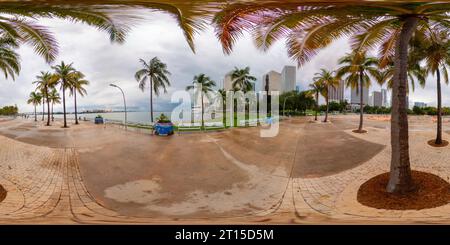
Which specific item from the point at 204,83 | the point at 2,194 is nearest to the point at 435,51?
the point at 204,83

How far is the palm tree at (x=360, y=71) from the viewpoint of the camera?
1.58 m

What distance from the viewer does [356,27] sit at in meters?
1.48

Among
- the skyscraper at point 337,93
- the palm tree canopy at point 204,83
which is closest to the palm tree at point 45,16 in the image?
the palm tree canopy at point 204,83

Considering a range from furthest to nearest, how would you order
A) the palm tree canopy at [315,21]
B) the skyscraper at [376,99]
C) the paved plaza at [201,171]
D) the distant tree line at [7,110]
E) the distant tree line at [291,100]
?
the skyscraper at [376,99]
the distant tree line at [291,100]
the distant tree line at [7,110]
the paved plaza at [201,171]
the palm tree canopy at [315,21]

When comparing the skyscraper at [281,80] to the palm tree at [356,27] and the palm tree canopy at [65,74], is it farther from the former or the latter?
the palm tree canopy at [65,74]

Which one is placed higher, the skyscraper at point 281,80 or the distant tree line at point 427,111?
the skyscraper at point 281,80

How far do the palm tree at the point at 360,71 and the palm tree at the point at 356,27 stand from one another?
0.11 m

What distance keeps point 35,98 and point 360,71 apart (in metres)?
2.56

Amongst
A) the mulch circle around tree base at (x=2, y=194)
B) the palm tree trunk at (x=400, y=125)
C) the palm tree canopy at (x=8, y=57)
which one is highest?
the palm tree canopy at (x=8, y=57)

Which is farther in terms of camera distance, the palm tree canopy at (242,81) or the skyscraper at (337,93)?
the skyscraper at (337,93)

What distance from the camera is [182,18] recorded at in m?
1.10

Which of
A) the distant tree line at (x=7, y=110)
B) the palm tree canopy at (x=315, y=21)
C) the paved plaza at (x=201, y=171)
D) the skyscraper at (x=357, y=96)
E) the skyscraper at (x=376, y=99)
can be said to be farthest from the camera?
the skyscraper at (x=357, y=96)
